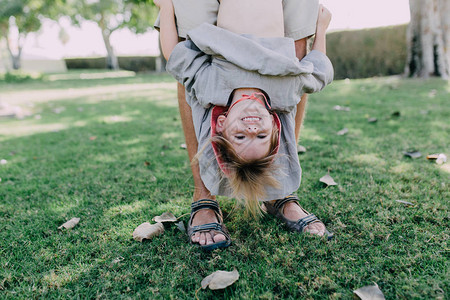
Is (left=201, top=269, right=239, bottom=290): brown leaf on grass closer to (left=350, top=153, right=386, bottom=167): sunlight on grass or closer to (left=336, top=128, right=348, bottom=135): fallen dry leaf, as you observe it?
(left=350, top=153, right=386, bottom=167): sunlight on grass

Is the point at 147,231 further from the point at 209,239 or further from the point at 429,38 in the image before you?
the point at 429,38

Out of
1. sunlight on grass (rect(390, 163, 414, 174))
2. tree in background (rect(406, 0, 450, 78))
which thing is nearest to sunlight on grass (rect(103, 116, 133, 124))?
sunlight on grass (rect(390, 163, 414, 174))

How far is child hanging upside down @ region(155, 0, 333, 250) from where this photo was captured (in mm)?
1545

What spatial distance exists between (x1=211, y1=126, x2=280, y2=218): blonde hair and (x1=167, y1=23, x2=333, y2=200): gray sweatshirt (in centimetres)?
7

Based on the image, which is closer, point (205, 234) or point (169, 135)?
point (205, 234)

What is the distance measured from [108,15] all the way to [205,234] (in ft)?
100

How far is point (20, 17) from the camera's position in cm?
2211

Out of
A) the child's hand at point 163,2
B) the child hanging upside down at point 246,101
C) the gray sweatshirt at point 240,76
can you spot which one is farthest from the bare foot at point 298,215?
the child's hand at point 163,2

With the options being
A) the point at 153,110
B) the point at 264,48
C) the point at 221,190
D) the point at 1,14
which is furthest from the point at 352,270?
the point at 1,14

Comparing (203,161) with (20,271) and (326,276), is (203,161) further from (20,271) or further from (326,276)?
(20,271)

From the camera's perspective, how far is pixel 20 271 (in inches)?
56.2

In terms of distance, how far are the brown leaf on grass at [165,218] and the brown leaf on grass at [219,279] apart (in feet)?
1.71

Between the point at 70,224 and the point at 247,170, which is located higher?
the point at 247,170

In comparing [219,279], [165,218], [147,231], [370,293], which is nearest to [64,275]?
[147,231]
